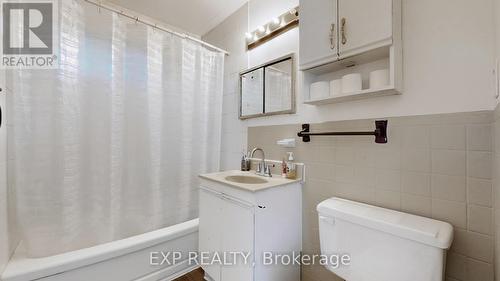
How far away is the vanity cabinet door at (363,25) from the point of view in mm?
940

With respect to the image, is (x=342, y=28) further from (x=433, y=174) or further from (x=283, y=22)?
(x=433, y=174)

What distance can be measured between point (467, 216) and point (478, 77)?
22.9 inches

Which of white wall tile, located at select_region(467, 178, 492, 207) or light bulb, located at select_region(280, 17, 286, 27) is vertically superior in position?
light bulb, located at select_region(280, 17, 286, 27)

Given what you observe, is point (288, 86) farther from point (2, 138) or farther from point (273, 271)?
point (2, 138)

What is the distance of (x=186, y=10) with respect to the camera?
197 centimetres

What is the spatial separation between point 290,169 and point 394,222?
0.69 meters

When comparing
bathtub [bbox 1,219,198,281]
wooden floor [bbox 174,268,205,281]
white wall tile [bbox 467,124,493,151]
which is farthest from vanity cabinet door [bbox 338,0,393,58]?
wooden floor [bbox 174,268,205,281]

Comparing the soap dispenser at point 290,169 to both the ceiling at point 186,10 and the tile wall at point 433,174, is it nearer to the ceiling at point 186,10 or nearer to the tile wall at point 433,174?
the tile wall at point 433,174

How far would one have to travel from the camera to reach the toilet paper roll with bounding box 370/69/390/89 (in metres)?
1.00

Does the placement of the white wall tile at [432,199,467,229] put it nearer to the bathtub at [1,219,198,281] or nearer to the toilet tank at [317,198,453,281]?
the toilet tank at [317,198,453,281]

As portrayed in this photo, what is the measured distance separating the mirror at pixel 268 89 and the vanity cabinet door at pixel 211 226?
793 mm

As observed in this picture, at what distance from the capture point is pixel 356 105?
118 centimetres

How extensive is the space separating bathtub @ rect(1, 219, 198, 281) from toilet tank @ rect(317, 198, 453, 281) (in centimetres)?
111

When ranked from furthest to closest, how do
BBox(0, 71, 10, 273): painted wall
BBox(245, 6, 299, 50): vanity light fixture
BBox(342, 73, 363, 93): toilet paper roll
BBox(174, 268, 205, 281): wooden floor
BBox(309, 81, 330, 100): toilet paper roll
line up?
BBox(174, 268, 205, 281): wooden floor
BBox(245, 6, 299, 50): vanity light fixture
BBox(309, 81, 330, 100): toilet paper roll
BBox(342, 73, 363, 93): toilet paper roll
BBox(0, 71, 10, 273): painted wall
